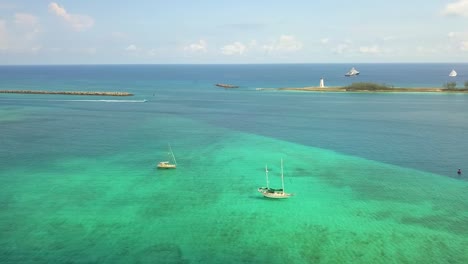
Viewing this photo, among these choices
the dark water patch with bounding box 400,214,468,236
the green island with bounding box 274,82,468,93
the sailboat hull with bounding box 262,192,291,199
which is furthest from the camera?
the green island with bounding box 274,82,468,93

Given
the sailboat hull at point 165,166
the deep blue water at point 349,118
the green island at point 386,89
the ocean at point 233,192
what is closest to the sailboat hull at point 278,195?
the ocean at point 233,192

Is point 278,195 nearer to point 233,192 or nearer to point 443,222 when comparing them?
point 233,192

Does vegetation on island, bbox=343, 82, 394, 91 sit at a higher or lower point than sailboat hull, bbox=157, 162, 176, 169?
higher

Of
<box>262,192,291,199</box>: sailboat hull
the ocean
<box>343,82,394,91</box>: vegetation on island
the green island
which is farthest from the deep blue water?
<box>262,192,291,199</box>: sailboat hull

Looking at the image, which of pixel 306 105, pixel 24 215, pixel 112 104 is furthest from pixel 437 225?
pixel 112 104

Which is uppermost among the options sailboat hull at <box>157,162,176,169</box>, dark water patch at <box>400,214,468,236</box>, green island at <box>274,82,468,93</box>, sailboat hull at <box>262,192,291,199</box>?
green island at <box>274,82,468,93</box>

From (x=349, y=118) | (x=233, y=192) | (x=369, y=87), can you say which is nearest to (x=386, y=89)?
(x=369, y=87)

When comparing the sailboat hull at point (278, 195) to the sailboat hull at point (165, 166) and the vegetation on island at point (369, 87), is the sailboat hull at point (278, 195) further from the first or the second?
the vegetation on island at point (369, 87)

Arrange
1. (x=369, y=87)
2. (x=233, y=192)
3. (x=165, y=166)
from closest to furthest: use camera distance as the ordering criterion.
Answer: (x=233, y=192), (x=165, y=166), (x=369, y=87)

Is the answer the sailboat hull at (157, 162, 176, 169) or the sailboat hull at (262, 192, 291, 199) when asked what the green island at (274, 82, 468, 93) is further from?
the sailboat hull at (262, 192, 291, 199)
